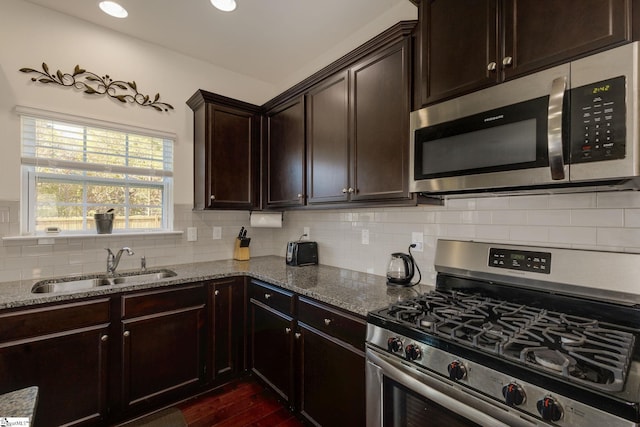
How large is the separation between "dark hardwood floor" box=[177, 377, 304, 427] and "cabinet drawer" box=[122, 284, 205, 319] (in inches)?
27.3

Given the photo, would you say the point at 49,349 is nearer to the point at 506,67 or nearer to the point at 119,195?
the point at 119,195

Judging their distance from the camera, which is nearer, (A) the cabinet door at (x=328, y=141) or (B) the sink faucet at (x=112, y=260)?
(A) the cabinet door at (x=328, y=141)

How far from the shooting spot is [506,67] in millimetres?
1252

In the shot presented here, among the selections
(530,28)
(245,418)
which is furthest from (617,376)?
(245,418)

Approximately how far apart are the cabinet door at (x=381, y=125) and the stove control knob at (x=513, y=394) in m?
0.98

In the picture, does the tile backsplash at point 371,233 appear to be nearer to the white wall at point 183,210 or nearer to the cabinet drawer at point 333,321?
the white wall at point 183,210

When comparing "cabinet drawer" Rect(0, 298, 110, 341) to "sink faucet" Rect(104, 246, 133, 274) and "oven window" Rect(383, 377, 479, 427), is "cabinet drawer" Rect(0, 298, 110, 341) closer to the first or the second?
"sink faucet" Rect(104, 246, 133, 274)

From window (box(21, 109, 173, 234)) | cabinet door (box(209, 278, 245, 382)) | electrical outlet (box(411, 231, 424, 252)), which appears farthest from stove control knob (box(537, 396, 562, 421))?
window (box(21, 109, 173, 234))

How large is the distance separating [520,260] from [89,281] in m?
2.76

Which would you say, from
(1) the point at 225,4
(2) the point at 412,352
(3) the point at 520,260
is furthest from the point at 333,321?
(1) the point at 225,4

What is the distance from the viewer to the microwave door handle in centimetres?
Result: 106

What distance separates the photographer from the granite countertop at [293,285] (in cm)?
163

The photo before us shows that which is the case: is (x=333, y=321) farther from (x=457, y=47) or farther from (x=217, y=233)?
(x=217, y=233)

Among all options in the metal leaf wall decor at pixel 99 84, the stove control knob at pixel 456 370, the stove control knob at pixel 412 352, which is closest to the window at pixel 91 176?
the metal leaf wall decor at pixel 99 84
